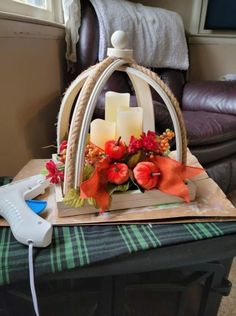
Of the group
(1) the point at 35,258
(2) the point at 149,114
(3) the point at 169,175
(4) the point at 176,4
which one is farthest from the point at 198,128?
(4) the point at 176,4

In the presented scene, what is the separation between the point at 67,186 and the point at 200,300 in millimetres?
439

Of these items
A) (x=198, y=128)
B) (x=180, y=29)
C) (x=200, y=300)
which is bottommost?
(x=200, y=300)

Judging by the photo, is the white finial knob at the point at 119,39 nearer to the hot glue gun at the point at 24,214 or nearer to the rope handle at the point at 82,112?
the rope handle at the point at 82,112

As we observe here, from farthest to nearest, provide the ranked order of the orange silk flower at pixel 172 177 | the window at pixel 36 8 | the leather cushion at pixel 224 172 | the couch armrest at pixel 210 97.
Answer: the couch armrest at pixel 210 97 < the leather cushion at pixel 224 172 < the window at pixel 36 8 < the orange silk flower at pixel 172 177

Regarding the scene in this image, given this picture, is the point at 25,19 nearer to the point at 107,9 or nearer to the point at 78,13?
the point at 78,13

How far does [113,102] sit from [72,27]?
96 cm

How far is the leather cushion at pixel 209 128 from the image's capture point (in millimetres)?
1207

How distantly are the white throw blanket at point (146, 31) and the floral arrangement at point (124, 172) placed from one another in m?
1.02

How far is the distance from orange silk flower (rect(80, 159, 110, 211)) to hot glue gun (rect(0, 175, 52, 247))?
3.6 inches

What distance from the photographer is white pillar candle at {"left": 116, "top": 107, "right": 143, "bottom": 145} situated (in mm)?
574

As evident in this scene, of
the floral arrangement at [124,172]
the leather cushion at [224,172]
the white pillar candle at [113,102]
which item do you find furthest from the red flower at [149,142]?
the leather cushion at [224,172]

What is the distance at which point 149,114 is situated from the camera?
2.20ft

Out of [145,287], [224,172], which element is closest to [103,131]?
[145,287]

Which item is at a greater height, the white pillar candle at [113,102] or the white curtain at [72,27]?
the white curtain at [72,27]
